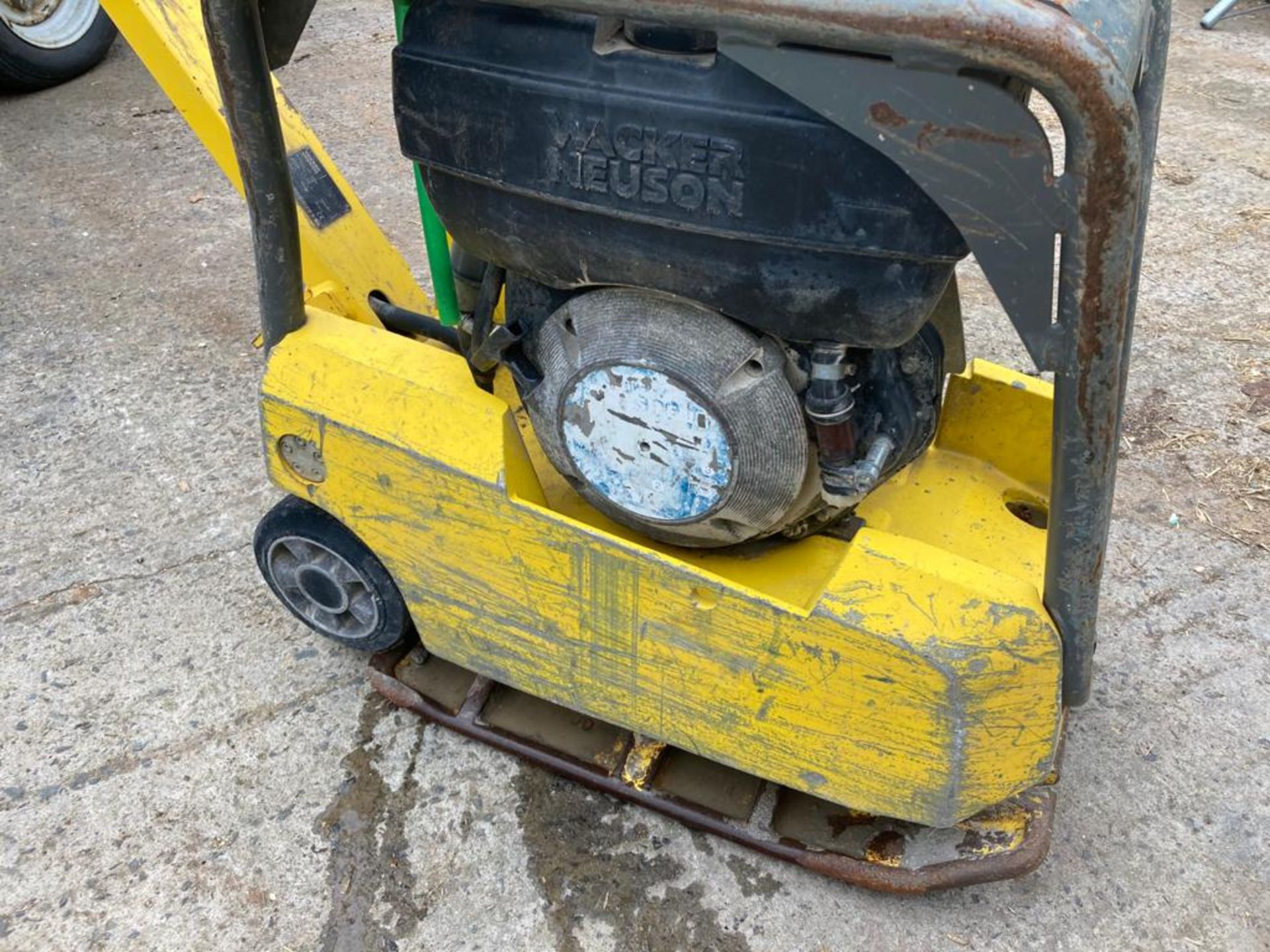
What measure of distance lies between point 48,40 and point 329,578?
3209 mm

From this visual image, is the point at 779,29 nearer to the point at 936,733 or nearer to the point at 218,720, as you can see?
the point at 936,733

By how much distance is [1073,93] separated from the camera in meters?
0.87

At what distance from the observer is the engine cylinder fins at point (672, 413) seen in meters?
1.23

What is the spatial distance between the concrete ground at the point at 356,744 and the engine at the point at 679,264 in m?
0.60

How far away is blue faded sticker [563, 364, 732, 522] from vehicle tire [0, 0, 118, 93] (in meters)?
3.42

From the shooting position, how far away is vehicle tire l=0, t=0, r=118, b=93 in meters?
3.75

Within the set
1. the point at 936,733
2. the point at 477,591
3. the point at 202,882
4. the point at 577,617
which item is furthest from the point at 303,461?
the point at 936,733

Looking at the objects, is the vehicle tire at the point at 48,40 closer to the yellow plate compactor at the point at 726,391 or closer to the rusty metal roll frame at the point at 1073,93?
the yellow plate compactor at the point at 726,391

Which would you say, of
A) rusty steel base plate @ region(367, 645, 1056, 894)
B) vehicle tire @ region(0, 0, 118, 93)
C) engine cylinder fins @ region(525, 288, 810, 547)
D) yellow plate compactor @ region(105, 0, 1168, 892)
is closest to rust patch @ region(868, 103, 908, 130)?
yellow plate compactor @ region(105, 0, 1168, 892)

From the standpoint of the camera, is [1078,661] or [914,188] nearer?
[914,188]

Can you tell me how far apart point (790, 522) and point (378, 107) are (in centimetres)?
313

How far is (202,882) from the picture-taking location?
1.63 meters

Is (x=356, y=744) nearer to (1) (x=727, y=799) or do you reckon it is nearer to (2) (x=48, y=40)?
(1) (x=727, y=799)

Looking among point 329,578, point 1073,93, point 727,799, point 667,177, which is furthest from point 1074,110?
point 329,578
